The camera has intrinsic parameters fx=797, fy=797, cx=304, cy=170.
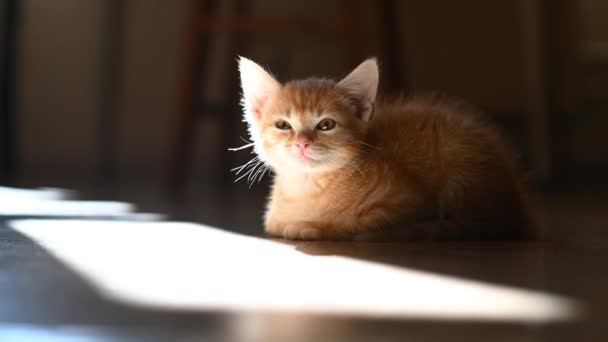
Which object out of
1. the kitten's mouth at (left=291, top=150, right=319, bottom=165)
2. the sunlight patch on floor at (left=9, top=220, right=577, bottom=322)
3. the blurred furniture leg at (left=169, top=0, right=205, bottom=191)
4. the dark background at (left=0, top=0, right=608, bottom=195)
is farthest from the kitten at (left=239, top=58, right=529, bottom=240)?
the dark background at (left=0, top=0, right=608, bottom=195)

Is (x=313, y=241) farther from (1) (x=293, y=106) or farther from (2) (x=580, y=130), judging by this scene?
(2) (x=580, y=130)

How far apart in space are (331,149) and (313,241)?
17 cm

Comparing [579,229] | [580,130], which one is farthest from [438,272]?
[580,130]

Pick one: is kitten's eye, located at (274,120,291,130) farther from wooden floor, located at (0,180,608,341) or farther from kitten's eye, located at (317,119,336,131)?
wooden floor, located at (0,180,608,341)

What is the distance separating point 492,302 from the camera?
91cm

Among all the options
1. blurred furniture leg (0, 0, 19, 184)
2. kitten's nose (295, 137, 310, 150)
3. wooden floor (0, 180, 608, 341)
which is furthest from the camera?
blurred furniture leg (0, 0, 19, 184)

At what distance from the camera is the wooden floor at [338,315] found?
757 millimetres

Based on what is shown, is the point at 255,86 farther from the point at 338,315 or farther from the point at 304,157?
the point at 338,315

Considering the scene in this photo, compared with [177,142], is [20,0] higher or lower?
higher

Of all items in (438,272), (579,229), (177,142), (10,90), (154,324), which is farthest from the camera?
(10,90)

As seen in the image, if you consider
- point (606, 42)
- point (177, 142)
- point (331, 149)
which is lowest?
point (177, 142)

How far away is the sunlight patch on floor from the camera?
0.88 metres

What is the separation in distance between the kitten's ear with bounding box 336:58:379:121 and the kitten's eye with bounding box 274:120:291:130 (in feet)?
0.41

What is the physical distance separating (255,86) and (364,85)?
22 centimetres
